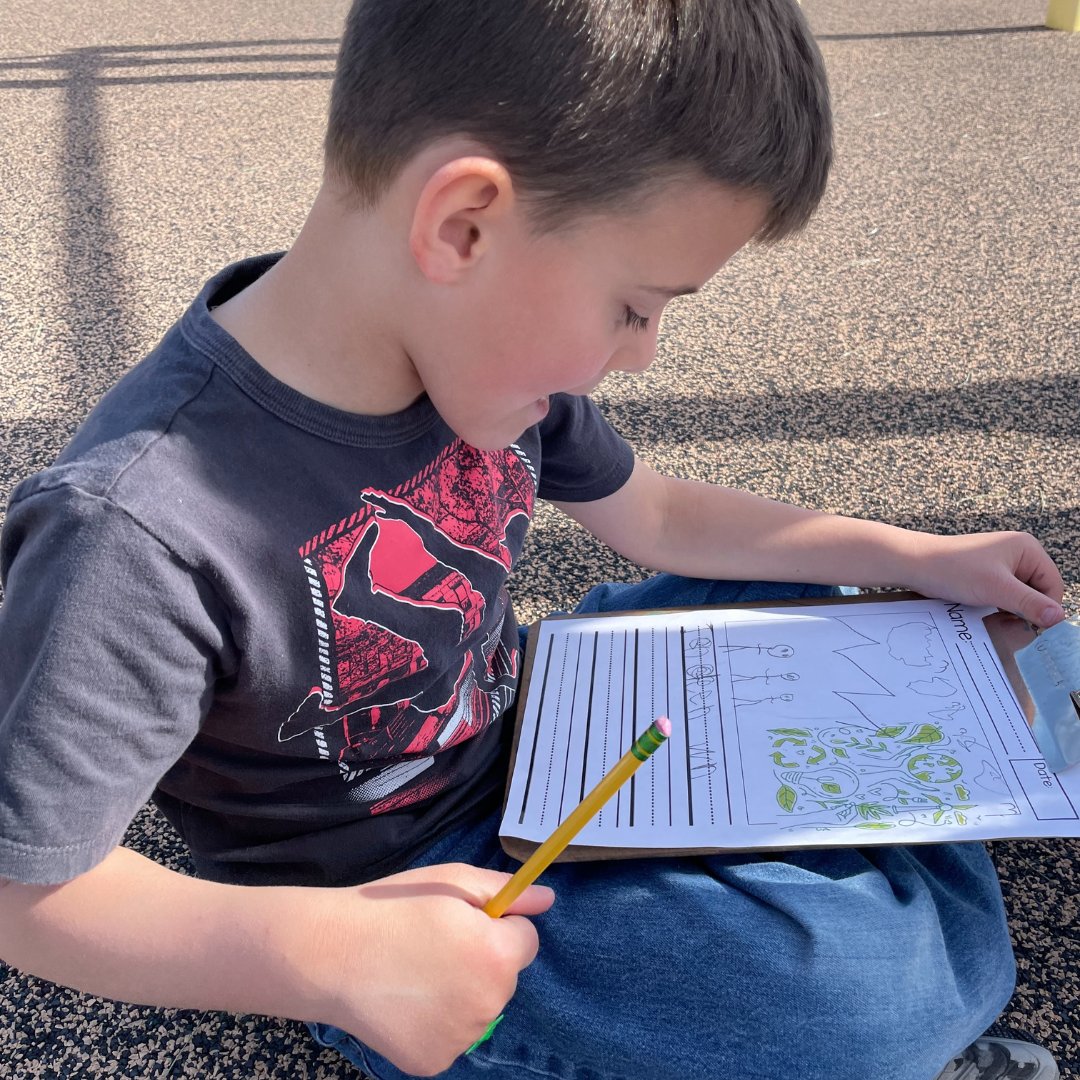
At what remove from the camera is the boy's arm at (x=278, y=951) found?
59 cm

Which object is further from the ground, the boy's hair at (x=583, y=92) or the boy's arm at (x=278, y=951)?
the boy's hair at (x=583, y=92)

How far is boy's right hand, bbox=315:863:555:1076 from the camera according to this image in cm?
61

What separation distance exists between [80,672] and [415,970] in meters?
0.24

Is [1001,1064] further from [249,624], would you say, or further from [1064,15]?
[1064,15]

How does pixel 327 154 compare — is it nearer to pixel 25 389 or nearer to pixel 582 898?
pixel 582 898

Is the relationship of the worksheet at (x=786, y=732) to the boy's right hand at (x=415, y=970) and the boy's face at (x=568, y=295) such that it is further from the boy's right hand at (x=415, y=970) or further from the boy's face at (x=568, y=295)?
the boy's face at (x=568, y=295)

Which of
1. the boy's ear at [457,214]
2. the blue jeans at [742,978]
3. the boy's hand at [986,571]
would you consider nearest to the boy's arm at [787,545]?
the boy's hand at [986,571]

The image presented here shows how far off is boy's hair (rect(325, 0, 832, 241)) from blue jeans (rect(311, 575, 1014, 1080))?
42 centimetres

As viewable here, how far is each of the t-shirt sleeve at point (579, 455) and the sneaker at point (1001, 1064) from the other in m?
0.49

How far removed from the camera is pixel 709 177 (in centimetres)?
62

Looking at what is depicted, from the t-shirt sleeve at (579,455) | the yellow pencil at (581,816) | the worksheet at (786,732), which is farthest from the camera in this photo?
the t-shirt sleeve at (579,455)

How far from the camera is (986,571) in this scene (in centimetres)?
93

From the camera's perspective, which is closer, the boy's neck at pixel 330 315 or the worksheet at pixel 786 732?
the boy's neck at pixel 330 315

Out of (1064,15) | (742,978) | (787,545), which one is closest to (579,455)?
(787,545)
